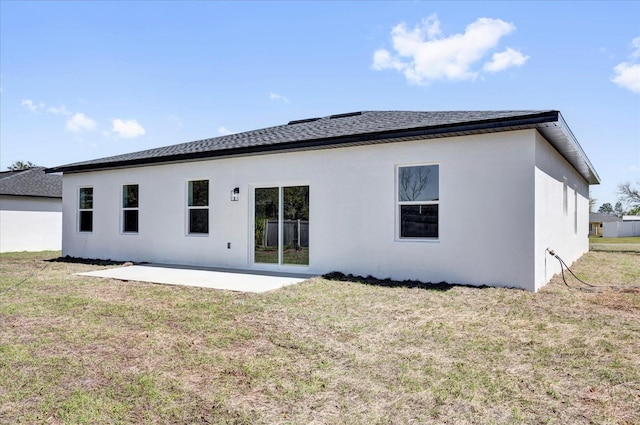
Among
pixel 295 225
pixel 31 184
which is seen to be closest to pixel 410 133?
pixel 295 225

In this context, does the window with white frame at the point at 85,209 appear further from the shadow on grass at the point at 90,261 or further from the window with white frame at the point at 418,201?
the window with white frame at the point at 418,201

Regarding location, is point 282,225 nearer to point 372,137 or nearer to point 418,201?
point 372,137

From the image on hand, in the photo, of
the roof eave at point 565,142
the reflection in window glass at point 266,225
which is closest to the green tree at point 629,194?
the roof eave at point 565,142

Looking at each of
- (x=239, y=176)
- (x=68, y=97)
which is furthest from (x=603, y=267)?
(x=68, y=97)

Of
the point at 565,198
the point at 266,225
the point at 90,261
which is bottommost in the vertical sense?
the point at 90,261

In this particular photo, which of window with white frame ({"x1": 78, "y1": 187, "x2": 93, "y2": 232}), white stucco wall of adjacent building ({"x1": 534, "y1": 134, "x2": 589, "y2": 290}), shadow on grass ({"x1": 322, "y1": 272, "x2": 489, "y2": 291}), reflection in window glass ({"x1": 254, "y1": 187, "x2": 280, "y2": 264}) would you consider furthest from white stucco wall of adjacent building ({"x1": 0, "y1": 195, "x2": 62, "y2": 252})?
white stucco wall of adjacent building ({"x1": 534, "y1": 134, "x2": 589, "y2": 290})

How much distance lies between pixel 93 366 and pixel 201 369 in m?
1.06

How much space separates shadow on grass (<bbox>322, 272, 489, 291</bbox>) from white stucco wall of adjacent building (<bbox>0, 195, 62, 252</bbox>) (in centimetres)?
1765

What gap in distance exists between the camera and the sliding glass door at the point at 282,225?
955cm

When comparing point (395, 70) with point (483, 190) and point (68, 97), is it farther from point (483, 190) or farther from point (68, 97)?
point (68, 97)

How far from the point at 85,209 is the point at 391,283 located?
11.0 meters

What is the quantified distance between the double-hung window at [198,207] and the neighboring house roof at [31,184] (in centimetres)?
1290

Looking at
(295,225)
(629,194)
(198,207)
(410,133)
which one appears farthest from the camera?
(629,194)

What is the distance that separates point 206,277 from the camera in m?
8.98
